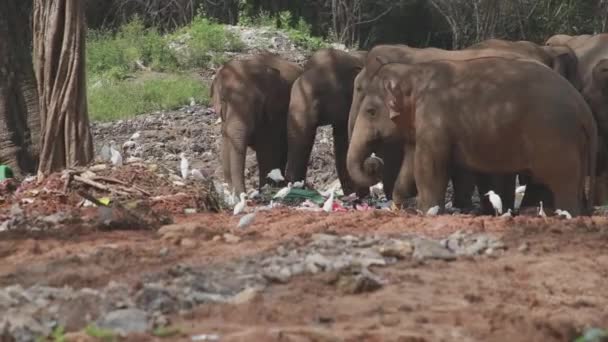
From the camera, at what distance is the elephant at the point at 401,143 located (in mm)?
13555

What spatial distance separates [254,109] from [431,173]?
17.5 feet

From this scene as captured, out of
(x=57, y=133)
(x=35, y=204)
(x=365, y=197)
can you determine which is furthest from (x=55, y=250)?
(x=365, y=197)

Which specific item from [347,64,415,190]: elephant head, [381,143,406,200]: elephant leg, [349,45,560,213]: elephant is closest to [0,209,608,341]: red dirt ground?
[347,64,415,190]: elephant head

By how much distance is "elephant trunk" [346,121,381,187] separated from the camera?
43.1ft

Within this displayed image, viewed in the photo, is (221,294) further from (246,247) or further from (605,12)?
(605,12)

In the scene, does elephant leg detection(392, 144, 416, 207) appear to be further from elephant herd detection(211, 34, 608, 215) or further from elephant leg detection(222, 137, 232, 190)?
elephant leg detection(222, 137, 232, 190)

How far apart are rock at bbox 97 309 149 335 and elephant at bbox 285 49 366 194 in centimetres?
1057

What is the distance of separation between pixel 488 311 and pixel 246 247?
6.31 feet

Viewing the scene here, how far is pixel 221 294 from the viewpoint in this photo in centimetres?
619

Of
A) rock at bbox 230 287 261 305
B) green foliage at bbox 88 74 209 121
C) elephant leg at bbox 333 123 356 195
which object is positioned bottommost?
green foliage at bbox 88 74 209 121

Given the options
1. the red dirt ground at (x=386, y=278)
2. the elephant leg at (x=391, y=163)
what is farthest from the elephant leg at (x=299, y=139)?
the red dirt ground at (x=386, y=278)

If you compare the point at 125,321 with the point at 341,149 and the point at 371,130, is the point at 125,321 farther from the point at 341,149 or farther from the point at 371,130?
the point at 341,149

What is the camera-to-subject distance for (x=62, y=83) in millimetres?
11438

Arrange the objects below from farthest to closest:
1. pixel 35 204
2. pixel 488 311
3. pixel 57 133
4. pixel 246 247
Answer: pixel 57 133 < pixel 35 204 < pixel 246 247 < pixel 488 311
